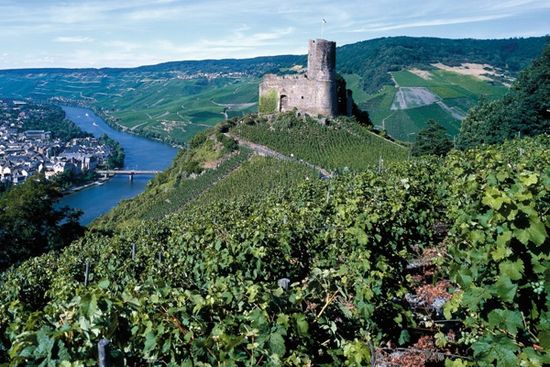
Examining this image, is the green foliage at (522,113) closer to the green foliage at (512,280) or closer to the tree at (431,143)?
the tree at (431,143)

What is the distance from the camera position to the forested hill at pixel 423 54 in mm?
125062

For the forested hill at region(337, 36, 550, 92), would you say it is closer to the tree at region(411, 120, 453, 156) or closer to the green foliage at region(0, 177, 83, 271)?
the tree at region(411, 120, 453, 156)

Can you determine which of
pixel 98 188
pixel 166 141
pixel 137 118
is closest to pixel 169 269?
pixel 98 188

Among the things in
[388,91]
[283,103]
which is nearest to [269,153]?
[283,103]

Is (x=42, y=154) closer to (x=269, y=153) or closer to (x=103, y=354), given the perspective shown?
(x=269, y=153)

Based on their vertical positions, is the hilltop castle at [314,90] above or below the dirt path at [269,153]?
above

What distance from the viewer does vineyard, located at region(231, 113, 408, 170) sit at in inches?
1298

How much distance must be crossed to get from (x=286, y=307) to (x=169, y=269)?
18.5 feet

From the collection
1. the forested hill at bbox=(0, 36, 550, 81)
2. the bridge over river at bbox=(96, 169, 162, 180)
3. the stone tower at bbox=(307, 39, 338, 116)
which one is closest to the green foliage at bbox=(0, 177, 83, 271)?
the stone tower at bbox=(307, 39, 338, 116)

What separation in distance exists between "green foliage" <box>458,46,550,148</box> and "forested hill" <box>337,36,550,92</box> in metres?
71.0

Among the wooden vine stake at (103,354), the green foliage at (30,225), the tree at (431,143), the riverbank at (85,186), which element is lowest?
the riverbank at (85,186)

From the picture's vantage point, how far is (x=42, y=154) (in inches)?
4363

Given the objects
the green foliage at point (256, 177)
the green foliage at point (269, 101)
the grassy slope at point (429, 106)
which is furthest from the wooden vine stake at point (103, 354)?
the grassy slope at point (429, 106)

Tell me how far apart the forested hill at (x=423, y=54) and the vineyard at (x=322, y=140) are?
6814 cm
